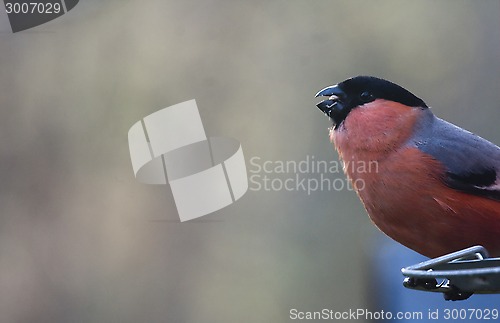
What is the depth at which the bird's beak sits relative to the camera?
1353 millimetres

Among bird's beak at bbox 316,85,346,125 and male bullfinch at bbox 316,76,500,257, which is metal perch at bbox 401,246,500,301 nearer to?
male bullfinch at bbox 316,76,500,257

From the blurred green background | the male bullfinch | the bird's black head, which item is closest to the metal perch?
the male bullfinch

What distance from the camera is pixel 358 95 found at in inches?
52.5

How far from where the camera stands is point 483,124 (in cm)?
200

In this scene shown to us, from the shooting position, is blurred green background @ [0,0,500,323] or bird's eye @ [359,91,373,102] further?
blurred green background @ [0,0,500,323]

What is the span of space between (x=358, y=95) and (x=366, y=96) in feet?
0.06

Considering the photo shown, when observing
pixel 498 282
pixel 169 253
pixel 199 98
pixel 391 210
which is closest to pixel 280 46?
pixel 199 98

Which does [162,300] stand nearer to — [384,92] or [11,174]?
[11,174]

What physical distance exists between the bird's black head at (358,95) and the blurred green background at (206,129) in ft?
2.23

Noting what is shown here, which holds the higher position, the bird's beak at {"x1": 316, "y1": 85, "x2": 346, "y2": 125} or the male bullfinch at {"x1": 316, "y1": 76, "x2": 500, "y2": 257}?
the bird's beak at {"x1": 316, "y1": 85, "x2": 346, "y2": 125}

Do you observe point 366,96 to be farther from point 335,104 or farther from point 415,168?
point 415,168

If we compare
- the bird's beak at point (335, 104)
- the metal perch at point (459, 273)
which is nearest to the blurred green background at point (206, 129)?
the bird's beak at point (335, 104)

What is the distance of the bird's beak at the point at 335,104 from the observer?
1.35m

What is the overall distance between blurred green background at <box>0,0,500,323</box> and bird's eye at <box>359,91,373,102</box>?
71cm
